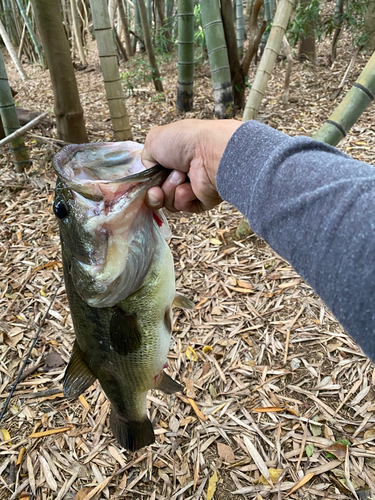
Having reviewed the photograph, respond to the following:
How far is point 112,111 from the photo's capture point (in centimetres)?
359

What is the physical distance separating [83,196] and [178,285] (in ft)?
6.48

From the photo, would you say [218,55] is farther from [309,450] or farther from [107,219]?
[309,450]

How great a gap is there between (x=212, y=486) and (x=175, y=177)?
5.74 feet

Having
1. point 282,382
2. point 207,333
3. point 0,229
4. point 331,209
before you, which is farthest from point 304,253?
point 0,229

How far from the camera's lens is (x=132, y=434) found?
150cm

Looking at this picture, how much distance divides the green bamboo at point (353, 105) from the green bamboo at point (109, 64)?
6.65 ft

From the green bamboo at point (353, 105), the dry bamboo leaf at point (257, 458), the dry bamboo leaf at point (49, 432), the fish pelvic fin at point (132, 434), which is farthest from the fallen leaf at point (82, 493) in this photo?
the green bamboo at point (353, 105)

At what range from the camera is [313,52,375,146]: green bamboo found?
2.32 metres

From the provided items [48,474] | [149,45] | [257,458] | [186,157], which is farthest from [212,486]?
[149,45]

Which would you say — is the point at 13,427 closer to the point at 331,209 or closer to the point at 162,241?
the point at 162,241

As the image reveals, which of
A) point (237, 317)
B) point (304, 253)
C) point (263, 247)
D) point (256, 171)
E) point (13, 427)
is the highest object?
point (256, 171)

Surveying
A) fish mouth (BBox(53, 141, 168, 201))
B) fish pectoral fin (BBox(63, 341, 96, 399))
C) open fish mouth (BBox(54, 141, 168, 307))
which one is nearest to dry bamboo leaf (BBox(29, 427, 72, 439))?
fish pectoral fin (BBox(63, 341, 96, 399))

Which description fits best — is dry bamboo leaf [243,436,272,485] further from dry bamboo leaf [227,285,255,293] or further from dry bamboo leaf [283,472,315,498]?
dry bamboo leaf [227,285,255,293]

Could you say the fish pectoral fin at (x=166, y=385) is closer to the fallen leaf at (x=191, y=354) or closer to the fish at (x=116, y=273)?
the fish at (x=116, y=273)
